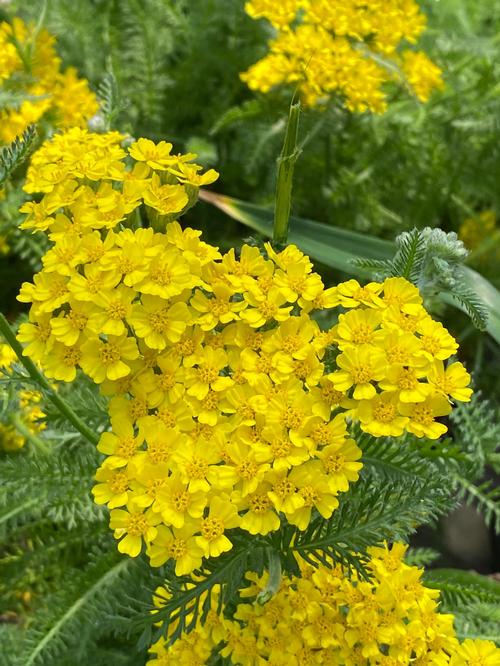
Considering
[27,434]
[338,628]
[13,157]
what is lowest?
[27,434]

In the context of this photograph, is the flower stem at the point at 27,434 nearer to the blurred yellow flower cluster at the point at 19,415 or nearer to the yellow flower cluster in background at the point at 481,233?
the blurred yellow flower cluster at the point at 19,415

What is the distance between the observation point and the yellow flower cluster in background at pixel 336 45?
137 centimetres

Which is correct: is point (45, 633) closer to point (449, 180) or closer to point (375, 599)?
point (375, 599)

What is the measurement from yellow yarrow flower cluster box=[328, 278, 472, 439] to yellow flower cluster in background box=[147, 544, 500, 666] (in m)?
0.21

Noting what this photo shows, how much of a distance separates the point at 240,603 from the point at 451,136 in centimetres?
127

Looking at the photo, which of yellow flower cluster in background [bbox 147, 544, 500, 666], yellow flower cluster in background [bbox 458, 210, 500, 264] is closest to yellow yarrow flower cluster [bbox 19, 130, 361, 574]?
yellow flower cluster in background [bbox 147, 544, 500, 666]

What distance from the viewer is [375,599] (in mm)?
837

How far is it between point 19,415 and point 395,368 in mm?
675

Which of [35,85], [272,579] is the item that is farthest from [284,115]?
[272,579]

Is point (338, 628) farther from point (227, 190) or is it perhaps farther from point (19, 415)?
point (227, 190)

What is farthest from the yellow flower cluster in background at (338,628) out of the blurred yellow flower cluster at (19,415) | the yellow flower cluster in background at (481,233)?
the yellow flower cluster in background at (481,233)

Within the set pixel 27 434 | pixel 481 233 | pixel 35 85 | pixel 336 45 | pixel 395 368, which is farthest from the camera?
pixel 481 233

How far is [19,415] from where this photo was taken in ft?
3.95

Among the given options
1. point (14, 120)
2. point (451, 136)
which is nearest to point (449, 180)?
point (451, 136)
